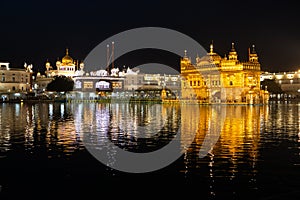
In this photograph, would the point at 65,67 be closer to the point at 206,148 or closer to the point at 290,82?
the point at 290,82

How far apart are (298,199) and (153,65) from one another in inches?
7071

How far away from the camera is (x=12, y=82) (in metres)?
121

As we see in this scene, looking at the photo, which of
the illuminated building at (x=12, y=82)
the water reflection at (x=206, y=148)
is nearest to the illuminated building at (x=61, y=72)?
the illuminated building at (x=12, y=82)

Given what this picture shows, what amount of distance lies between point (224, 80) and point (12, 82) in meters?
63.0

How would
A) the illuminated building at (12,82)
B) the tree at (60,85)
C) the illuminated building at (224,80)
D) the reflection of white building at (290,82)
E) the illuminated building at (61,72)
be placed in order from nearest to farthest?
1. the illuminated building at (224,80)
2. the illuminated building at (12,82)
3. the tree at (60,85)
4. the reflection of white building at (290,82)
5. the illuminated building at (61,72)

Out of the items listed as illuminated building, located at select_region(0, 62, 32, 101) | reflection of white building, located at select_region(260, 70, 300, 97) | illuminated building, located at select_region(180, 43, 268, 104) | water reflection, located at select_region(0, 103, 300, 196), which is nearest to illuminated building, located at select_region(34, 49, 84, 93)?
illuminated building, located at select_region(0, 62, 32, 101)

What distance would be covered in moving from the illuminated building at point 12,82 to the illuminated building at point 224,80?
163 ft

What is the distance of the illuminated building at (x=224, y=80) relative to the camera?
89.7 meters

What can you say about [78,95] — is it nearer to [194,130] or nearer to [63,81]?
[63,81]

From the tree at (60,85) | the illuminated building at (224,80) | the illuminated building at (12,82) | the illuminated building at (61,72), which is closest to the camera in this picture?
the illuminated building at (224,80)

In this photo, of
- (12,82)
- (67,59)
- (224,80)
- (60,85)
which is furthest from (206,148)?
(67,59)

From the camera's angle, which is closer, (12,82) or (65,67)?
(12,82)

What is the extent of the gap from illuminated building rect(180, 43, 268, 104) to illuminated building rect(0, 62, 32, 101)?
163 ft

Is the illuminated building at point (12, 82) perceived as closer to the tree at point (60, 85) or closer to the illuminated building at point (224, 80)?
the tree at point (60, 85)
